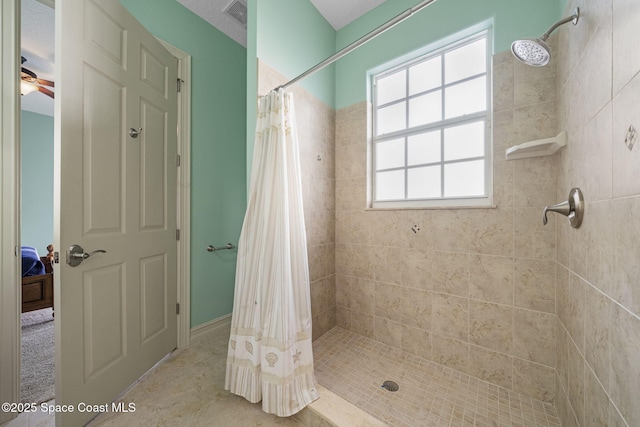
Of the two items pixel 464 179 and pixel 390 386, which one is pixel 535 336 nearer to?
pixel 390 386

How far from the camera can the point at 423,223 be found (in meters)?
1.64

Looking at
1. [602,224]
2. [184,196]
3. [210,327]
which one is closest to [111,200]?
[184,196]

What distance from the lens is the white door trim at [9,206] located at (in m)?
1.19

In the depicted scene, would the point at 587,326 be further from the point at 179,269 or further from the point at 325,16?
the point at 325,16

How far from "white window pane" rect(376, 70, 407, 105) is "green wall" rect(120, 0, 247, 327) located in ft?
4.50

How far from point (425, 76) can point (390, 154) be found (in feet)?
2.06

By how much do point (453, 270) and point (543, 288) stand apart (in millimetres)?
436

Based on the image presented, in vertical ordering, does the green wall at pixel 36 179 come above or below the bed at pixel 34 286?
above

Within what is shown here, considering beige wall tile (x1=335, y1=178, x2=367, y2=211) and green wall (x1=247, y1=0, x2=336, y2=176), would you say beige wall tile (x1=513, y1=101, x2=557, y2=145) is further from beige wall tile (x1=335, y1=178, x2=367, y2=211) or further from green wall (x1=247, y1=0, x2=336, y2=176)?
green wall (x1=247, y1=0, x2=336, y2=176)

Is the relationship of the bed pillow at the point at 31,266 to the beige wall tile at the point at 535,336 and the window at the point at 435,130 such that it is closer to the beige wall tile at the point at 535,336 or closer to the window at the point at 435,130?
the window at the point at 435,130

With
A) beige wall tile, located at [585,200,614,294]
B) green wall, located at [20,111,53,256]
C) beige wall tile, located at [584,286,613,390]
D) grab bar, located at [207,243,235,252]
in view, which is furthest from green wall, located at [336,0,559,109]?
green wall, located at [20,111,53,256]

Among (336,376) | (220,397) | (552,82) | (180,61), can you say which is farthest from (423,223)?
(180,61)

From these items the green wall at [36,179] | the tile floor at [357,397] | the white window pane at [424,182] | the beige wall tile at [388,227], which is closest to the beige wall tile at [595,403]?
the tile floor at [357,397]

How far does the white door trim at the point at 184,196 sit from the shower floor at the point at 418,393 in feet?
3.58
